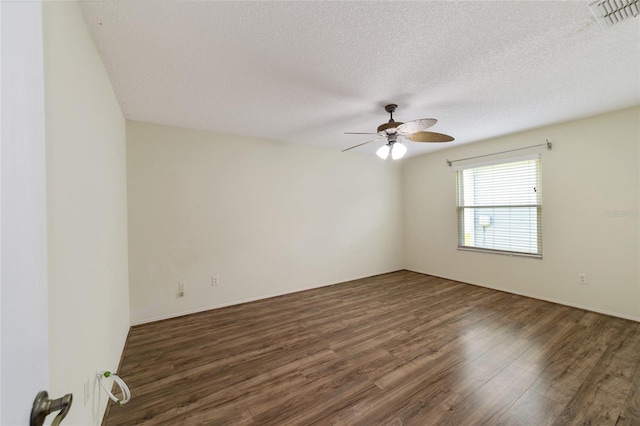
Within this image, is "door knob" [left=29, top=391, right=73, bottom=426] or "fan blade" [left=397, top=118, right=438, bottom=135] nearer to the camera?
"door knob" [left=29, top=391, right=73, bottom=426]

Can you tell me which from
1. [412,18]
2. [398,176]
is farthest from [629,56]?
[398,176]

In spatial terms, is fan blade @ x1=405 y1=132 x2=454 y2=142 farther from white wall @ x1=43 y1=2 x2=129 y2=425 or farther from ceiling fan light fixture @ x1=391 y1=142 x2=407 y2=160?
white wall @ x1=43 y1=2 x2=129 y2=425

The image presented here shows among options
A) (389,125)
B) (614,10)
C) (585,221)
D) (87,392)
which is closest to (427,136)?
(389,125)

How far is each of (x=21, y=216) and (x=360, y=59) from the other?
6.64 ft

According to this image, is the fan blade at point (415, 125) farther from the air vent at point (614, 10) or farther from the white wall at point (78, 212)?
the white wall at point (78, 212)

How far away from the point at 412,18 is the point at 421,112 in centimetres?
151

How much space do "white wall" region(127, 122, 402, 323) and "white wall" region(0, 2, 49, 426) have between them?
2842 mm

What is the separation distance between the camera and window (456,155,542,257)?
143 inches

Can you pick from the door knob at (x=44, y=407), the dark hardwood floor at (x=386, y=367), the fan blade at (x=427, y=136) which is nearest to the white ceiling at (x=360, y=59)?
the fan blade at (x=427, y=136)

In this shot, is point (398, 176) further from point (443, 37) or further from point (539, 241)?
point (443, 37)

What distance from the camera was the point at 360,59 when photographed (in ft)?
6.16

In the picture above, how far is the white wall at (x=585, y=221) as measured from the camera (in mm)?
2861

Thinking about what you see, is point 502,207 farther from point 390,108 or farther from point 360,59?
point 360,59

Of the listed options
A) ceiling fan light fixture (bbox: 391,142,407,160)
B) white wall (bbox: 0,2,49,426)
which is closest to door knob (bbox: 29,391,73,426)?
→ white wall (bbox: 0,2,49,426)
